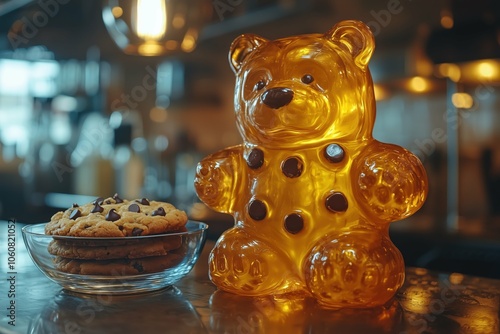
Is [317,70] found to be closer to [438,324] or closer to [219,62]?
[438,324]

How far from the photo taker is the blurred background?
2197mm

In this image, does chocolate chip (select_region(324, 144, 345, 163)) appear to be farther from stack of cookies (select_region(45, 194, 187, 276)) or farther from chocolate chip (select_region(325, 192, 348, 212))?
stack of cookies (select_region(45, 194, 187, 276))

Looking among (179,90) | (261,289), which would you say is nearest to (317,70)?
(261,289)

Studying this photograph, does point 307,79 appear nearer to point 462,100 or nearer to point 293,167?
point 293,167

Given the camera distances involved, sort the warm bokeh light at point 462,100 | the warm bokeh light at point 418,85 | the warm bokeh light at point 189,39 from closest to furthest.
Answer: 1. the warm bokeh light at point 189,39
2. the warm bokeh light at point 462,100
3. the warm bokeh light at point 418,85

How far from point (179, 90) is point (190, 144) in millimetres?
353

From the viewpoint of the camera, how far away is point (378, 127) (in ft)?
9.37

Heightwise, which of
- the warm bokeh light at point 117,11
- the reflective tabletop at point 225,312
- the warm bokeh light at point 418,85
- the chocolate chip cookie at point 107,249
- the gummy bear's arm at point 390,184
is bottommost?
the reflective tabletop at point 225,312

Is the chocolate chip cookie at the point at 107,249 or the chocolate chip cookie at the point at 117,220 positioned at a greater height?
the chocolate chip cookie at the point at 117,220

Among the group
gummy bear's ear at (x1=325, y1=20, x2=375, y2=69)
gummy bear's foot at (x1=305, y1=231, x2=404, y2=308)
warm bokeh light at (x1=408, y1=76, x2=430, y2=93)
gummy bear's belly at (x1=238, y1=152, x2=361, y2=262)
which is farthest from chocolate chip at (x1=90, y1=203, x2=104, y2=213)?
warm bokeh light at (x1=408, y1=76, x2=430, y2=93)

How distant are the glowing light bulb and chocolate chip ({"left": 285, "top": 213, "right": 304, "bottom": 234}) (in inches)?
32.9

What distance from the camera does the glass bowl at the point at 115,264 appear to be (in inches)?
33.8

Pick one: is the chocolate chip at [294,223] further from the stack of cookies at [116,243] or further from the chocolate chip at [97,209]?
the chocolate chip at [97,209]

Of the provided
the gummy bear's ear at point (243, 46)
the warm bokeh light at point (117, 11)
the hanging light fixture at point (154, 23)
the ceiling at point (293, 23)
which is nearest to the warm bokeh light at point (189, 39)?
the hanging light fixture at point (154, 23)
